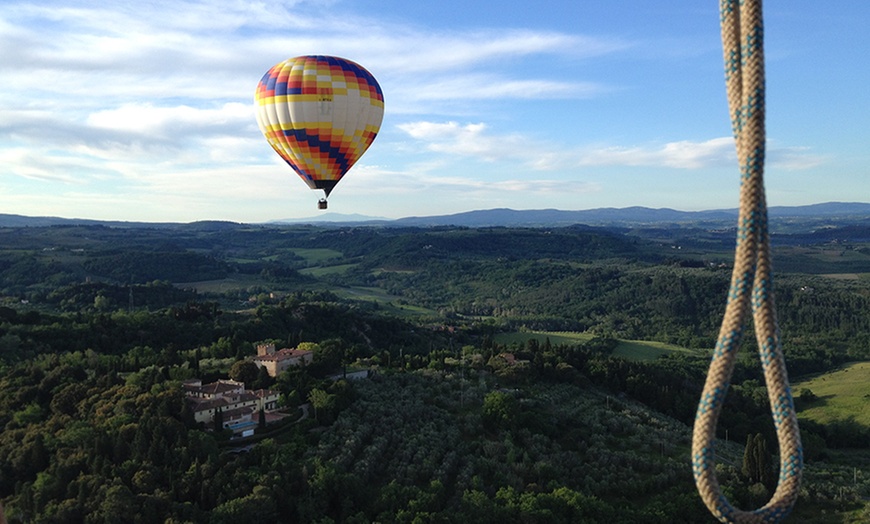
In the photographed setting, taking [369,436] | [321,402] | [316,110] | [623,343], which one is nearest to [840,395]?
[623,343]

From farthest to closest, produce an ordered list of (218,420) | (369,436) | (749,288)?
(369,436), (218,420), (749,288)

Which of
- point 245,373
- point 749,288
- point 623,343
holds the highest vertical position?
point 749,288

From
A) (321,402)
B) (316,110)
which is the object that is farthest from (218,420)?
(316,110)

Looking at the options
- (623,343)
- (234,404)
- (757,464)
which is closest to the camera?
(757,464)

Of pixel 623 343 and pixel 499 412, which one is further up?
pixel 499 412

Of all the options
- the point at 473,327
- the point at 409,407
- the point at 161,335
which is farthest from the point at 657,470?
the point at 473,327

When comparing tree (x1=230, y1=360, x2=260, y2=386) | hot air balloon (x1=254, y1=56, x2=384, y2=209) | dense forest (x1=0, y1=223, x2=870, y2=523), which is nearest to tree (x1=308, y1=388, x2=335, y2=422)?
dense forest (x1=0, y1=223, x2=870, y2=523)

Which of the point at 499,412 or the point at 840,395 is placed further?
the point at 840,395

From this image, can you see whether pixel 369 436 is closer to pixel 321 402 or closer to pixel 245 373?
pixel 321 402
